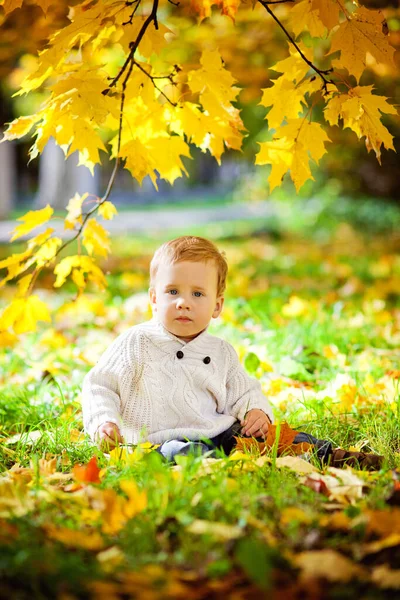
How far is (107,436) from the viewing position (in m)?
2.47

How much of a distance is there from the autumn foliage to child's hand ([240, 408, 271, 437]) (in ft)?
2.95

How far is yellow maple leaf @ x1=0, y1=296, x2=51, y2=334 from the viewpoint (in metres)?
3.00

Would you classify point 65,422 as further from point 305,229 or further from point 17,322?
point 305,229

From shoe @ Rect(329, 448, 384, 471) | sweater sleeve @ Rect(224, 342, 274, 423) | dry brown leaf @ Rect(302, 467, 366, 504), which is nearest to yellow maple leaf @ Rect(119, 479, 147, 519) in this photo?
dry brown leaf @ Rect(302, 467, 366, 504)


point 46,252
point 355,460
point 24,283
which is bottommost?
point 355,460

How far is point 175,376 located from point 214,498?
0.77m

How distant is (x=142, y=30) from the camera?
8.82 feet

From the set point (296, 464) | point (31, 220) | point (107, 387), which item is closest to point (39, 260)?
point (31, 220)

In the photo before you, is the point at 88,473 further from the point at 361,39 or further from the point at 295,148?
the point at 361,39

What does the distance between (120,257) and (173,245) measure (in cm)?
627

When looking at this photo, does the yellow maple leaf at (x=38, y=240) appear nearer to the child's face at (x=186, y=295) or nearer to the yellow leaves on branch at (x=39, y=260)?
the yellow leaves on branch at (x=39, y=260)

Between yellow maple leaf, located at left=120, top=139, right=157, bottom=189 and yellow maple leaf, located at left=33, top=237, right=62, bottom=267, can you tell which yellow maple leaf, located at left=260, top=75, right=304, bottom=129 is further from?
yellow maple leaf, located at left=33, top=237, right=62, bottom=267

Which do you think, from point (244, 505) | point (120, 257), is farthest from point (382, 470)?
point (120, 257)

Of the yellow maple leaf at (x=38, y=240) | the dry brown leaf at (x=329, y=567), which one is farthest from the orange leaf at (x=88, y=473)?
the yellow maple leaf at (x=38, y=240)
